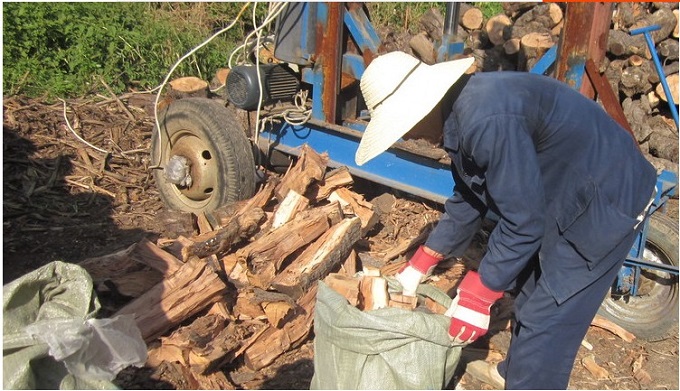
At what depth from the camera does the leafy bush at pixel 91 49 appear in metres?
6.62

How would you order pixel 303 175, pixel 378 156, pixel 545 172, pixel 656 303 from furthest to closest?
1. pixel 378 156
2. pixel 303 175
3. pixel 656 303
4. pixel 545 172

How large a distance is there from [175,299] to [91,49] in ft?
13.9

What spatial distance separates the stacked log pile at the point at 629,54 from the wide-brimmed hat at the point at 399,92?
359 cm

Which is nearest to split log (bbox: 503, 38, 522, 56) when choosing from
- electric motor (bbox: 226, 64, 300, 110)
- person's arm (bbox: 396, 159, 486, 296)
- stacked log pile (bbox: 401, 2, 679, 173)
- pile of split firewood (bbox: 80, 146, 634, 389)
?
stacked log pile (bbox: 401, 2, 679, 173)

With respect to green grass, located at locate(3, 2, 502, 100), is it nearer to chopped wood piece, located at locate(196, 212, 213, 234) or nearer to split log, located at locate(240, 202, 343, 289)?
chopped wood piece, located at locate(196, 212, 213, 234)

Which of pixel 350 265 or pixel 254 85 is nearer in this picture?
pixel 350 265

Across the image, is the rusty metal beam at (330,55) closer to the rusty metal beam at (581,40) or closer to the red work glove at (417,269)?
the rusty metal beam at (581,40)

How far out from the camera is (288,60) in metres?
5.23

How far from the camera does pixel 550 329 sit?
293 cm

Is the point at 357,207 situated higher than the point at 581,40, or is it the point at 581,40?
the point at 581,40

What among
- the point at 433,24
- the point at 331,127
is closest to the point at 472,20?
the point at 433,24

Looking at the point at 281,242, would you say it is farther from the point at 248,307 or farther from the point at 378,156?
the point at 378,156

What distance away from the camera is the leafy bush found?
21.7ft

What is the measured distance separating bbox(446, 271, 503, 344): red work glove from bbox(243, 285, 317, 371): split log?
3.92 ft
